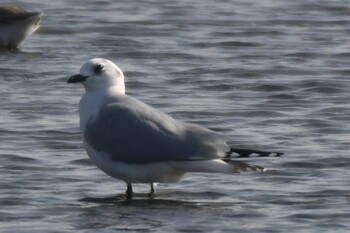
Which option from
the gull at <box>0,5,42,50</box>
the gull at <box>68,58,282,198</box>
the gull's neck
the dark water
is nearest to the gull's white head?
the gull's neck

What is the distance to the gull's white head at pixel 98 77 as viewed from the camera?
971 cm

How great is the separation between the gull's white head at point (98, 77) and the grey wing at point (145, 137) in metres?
0.27

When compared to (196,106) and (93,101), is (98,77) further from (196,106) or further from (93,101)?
(196,106)

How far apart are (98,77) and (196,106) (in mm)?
3054

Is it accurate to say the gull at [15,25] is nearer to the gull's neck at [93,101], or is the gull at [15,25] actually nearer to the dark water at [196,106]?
the dark water at [196,106]

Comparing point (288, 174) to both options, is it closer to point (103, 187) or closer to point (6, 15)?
point (103, 187)

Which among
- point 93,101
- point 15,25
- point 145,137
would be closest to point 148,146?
point 145,137

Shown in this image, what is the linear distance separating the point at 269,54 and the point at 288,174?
530 cm

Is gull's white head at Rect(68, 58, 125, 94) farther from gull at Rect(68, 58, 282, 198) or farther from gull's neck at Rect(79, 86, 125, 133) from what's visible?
gull at Rect(68, 58, 282, 198)

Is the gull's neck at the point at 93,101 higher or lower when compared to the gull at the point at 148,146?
higher

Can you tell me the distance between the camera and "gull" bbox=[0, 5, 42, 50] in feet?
51.7

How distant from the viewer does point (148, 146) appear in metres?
9.30

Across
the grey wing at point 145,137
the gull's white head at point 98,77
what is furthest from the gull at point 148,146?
the gull's white head at point 98,77

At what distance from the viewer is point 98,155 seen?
936 cm
